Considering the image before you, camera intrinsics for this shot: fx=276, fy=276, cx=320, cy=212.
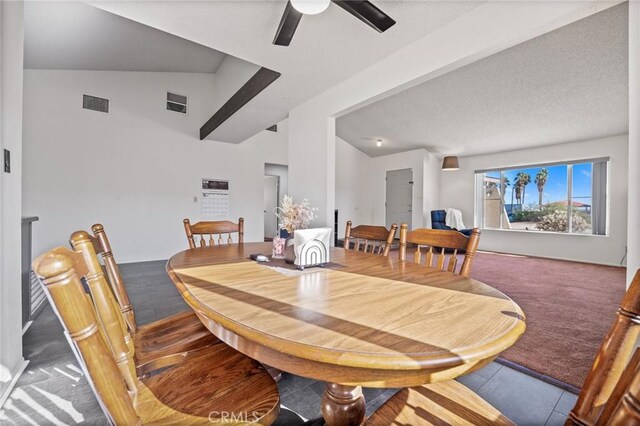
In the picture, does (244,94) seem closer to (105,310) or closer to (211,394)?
(105,310)

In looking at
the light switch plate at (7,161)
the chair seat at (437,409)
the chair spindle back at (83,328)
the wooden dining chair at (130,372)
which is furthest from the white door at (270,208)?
the chair spindle back at (83,328)

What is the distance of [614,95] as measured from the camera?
12.3 ft

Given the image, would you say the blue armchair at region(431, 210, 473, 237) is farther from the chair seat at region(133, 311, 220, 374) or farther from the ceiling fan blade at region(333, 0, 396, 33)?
the chair seat at region(133, 311, 220, 374)

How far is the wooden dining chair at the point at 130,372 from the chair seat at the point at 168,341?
6 centimetres

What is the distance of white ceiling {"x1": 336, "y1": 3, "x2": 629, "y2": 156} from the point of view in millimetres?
3068

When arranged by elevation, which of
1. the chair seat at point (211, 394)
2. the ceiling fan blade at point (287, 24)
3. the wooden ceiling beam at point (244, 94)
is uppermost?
the wooden ceiling beam at point (244, 94)

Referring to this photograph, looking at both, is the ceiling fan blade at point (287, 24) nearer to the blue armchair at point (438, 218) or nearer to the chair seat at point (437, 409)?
the chair seat at point (437, 409)

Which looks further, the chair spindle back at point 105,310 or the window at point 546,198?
the window at point 546,198

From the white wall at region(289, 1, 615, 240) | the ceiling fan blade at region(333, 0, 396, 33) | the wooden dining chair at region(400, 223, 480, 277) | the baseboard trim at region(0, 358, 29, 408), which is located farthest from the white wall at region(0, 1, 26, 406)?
the white wall at region(289, 1, 615, 240)

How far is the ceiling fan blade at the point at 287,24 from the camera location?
1809 mm

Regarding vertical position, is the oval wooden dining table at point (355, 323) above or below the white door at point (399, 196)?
below

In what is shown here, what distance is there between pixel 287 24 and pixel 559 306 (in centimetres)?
373

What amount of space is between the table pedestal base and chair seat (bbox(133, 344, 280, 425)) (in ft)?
0.55

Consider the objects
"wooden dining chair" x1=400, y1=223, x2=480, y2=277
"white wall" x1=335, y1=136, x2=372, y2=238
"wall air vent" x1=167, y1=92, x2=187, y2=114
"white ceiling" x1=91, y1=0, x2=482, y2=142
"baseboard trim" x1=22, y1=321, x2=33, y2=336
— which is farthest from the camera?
"white wall" x1=335, y1=136, x2=372, y2=238
